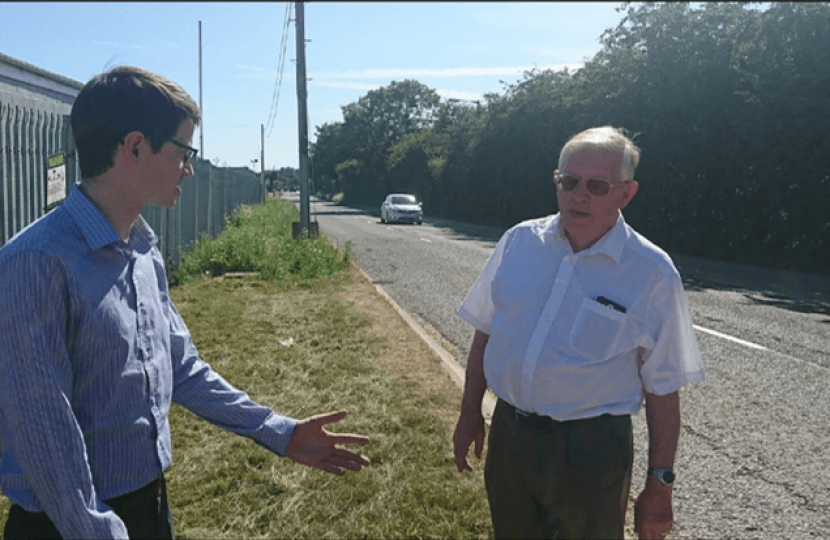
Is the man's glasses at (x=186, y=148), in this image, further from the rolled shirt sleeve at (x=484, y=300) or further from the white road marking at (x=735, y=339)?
the white road marking at (x=735, y=339)

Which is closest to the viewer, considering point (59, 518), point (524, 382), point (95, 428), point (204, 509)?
point (59, 518)

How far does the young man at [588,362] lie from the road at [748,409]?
4.85 feet

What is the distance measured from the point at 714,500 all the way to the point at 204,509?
8.62ft

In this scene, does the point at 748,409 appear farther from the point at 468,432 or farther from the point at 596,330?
the point at 596,330

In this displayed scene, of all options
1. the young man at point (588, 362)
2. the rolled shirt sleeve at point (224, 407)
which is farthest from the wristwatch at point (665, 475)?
the rolled shirt sleeve at point (224, 407)

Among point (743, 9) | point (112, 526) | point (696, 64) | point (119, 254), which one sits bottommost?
point (112, 526)

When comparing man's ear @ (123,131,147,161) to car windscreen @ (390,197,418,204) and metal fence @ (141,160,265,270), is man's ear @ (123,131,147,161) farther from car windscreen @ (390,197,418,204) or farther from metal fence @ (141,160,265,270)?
car windscreen @ (390,197,418,204)

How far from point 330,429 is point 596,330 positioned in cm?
255

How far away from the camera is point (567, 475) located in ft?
7.54

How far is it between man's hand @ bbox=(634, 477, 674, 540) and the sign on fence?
505 centimetres

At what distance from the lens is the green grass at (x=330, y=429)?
344cm

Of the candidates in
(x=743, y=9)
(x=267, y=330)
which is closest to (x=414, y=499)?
(x=267, y=330)

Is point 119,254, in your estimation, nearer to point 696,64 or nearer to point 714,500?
point 714,500

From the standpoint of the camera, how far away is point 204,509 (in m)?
3.55
